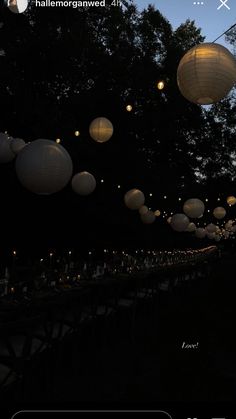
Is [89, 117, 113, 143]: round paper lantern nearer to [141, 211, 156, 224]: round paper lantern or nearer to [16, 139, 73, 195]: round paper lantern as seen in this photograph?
[16, 139, 73, 195]: round paper lantern

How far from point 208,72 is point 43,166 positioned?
63.0 inches

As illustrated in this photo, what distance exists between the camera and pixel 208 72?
10.6ft

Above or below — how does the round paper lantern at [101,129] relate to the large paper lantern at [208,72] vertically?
above

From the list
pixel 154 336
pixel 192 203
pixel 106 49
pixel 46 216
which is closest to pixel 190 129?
pixel 106 49

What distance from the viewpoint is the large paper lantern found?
3236 millimetres

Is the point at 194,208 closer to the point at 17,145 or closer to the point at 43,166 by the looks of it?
the point at 17,145

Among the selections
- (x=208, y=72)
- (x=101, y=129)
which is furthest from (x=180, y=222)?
(x=208, y=72)

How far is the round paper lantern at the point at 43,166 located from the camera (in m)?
4.08

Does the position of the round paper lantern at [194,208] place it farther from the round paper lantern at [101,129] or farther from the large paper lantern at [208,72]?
the large paper lantern at [208,72]

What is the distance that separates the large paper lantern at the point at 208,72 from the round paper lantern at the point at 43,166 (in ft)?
4.34

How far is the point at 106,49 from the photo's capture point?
532 inches

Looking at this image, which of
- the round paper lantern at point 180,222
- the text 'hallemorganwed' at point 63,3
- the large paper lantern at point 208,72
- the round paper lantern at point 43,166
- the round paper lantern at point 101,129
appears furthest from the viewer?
the round paper lantern at point 180,222

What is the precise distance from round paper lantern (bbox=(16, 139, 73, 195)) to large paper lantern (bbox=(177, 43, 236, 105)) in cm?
132

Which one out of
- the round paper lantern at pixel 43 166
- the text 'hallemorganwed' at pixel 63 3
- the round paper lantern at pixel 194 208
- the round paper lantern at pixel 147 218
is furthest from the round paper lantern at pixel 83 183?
the round paper lantern at pixel 147 218
